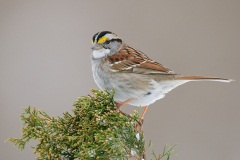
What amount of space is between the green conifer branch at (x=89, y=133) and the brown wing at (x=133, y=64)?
797mm

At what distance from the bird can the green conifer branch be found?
0.52 meters

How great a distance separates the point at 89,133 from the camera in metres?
1.64

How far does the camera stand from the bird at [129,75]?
238 centimetres

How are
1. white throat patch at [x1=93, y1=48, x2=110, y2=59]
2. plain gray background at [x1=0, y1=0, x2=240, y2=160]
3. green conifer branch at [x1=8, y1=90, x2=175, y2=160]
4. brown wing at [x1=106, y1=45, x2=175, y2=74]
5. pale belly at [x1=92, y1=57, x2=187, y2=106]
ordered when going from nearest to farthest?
green conifer branch at [x1=8, y1=90, x2=175, y2=160]
pale belly at [x1=92, y1=57, x2=187, y2=106]
brown wing at [x1=106, y1=45, x2=175, y2=74]
white throat patch at [x1=93, y1=48, x2=110, y2=59]
plain gray background at [x1=0, y1=0, x2=240, y2=160]

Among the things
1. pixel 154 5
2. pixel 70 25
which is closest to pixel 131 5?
pixel 154 5

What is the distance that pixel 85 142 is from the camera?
1601 millimetres

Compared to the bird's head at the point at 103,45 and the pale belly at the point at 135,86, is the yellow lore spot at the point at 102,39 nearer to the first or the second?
the bird's head at the point at 103,45

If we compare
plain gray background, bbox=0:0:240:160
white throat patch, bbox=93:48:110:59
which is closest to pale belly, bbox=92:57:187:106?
white throat patch, bbox=93:48:110:59

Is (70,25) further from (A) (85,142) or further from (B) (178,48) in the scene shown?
(A) (85,142)

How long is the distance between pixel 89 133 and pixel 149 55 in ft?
9.63

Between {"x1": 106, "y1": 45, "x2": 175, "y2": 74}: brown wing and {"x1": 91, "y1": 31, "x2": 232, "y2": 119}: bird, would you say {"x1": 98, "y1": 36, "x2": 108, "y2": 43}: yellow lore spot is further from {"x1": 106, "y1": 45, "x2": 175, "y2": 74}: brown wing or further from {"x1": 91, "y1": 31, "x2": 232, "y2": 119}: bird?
{"x1": 106, "y1": 45, "x2": 175, "y2": 74}: brown wing

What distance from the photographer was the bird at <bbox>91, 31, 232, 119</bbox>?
93.9 inches

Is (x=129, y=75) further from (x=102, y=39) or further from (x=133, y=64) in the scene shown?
(x=102, y=39)

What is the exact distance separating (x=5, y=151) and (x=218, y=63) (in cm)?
260
